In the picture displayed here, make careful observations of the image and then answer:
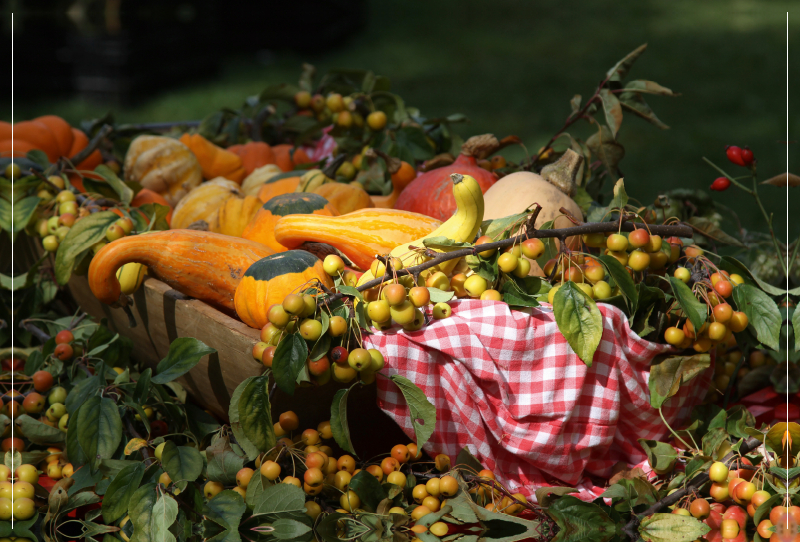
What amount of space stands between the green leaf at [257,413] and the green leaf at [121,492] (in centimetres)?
15

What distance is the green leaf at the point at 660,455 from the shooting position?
97cm

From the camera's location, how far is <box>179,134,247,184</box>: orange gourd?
Result: 1809 mm

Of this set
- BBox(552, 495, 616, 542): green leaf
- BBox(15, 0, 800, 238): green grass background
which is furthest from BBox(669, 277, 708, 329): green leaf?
BBox(15, 0, 800, 238): green grass background

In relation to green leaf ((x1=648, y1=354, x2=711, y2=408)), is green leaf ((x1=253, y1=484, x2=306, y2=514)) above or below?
below

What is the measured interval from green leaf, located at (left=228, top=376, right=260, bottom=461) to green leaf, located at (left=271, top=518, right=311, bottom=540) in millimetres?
100

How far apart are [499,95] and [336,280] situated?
170 inches

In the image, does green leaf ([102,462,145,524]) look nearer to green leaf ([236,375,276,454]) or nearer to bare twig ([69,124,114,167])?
green leaf ([236,375,276,454])

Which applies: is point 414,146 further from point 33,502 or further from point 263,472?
point 33,502

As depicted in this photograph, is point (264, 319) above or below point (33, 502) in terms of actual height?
above

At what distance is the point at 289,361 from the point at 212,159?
1107 millimetres

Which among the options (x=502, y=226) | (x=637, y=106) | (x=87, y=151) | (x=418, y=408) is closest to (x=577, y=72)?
(x=637, y=106)

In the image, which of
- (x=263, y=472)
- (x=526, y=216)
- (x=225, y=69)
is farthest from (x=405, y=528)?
(x=225, y=69)

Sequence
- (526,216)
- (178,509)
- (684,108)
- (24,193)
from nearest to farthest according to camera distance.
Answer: (178,509)
(526,216)
(24,193)
(684,108)

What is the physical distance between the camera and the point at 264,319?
3.27ft
